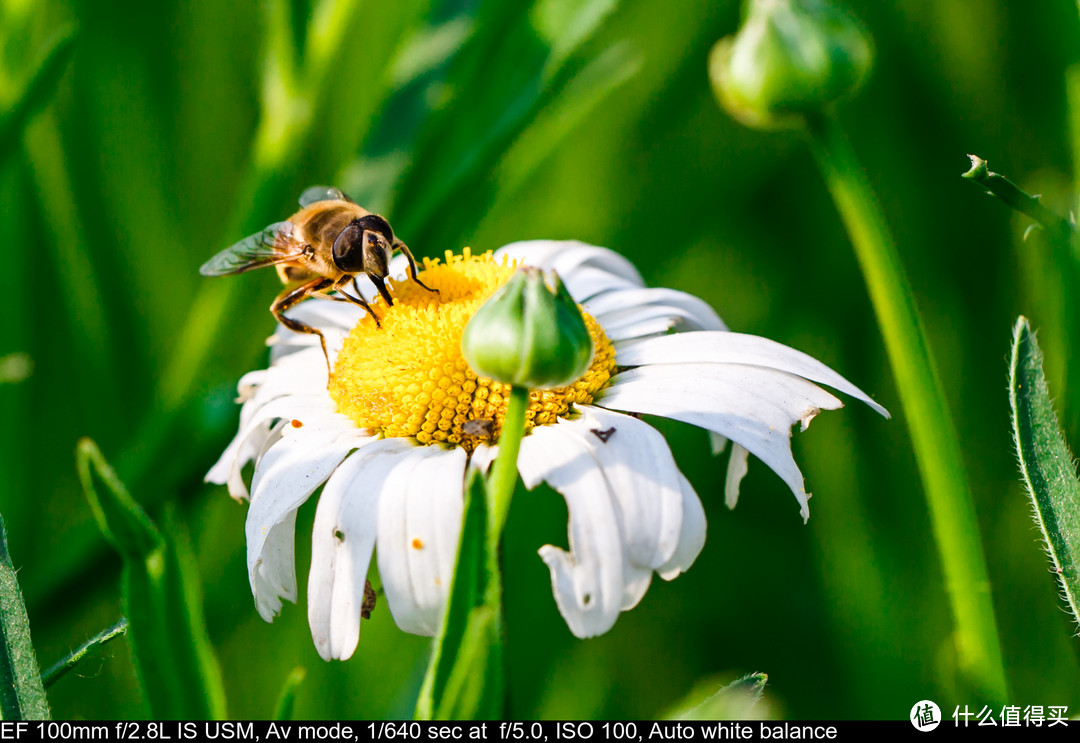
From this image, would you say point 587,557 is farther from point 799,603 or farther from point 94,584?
point 799,603

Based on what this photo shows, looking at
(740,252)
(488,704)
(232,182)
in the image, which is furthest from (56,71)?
(740,252)

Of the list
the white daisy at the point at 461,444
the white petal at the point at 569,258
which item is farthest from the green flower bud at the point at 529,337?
the white petal at the point at 569,258

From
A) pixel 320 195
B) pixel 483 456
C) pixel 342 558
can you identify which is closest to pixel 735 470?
pixel 483 456

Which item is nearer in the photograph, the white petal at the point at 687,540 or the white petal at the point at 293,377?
the white petal at the point at 687,540

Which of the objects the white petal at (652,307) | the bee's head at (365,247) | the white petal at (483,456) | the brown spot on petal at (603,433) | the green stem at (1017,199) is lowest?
the white petal at (483,456)

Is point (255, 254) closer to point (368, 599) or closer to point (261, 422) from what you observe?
point (261, 422)

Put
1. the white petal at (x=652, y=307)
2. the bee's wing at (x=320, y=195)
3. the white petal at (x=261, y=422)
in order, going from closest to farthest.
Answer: the white petal at (x=261, y=422)
the white petal at (x=652, y=307)
the bee's wing at (x=320, y=195)

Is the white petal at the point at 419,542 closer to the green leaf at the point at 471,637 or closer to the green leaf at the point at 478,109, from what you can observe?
the green leaf at the point at 471,637
